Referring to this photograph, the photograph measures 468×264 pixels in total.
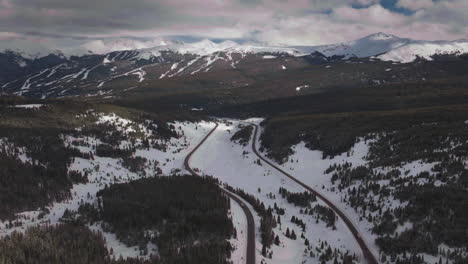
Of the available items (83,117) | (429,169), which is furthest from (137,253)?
(83,117)

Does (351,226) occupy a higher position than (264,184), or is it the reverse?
→ (351,226)

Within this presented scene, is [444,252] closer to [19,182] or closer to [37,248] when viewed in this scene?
[37,248]

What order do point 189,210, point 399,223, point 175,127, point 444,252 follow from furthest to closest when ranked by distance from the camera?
point 175,127
point 189,210
point 399,223
point 444,252

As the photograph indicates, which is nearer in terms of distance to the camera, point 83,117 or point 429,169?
point 429,169

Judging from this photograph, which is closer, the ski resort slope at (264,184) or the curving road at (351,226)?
the curving road at (351,226)

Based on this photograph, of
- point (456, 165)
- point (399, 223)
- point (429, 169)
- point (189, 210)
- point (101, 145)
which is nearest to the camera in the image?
point (399, 223)

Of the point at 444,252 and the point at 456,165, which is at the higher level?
the point at 456,165

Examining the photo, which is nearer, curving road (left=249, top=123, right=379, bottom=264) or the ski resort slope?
curving road (left=249, top=123, right=379, bottom=264)

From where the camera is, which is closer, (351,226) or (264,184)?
(351,226)
